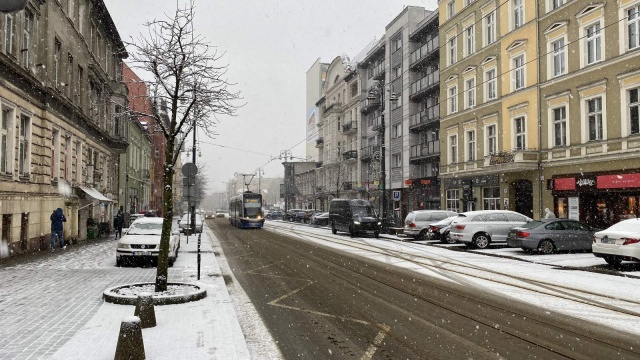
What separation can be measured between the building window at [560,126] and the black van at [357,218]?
36.3 ft

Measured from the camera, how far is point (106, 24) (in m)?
33.5

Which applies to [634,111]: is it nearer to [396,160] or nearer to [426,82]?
[426,82]

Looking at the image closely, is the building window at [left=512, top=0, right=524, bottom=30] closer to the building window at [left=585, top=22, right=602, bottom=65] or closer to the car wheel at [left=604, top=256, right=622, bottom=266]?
the building window at [left=585, top=22, right=602, bottom=65]

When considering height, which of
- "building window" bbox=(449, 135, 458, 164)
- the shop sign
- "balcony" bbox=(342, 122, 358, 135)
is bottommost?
the shop sign

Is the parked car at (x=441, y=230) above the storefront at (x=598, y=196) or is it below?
below

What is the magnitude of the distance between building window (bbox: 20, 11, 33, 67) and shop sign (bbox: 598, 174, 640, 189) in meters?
23.9

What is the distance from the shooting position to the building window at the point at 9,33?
17.1 metres

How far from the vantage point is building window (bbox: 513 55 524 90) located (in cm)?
2970

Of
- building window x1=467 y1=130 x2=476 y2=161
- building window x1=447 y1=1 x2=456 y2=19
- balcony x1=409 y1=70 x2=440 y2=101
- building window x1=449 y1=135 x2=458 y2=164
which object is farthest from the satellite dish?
balcony x1=409 y1=70 x2=440 y2=101

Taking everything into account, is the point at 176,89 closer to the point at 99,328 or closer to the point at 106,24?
the point at 99,328

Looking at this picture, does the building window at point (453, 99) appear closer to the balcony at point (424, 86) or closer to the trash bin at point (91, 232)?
the balcony at point (424, 86)

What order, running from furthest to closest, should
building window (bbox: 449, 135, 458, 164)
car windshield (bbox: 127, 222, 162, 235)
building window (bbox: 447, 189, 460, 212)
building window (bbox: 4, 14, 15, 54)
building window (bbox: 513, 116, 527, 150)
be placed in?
building window (bbox: 449, 135, 458, 164)
building window (bbox: 447, 189, 460, 212)
building window (bbox: 513, 116, 527, 150)
building window (bbox: 4, 14, 15, 54)
car windshield (bbox: 127, 222, 162, 235)

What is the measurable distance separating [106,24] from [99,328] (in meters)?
30.8

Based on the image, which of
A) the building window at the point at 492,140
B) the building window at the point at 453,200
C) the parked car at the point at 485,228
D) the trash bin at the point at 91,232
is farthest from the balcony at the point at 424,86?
the trash bin at the point at 91,232
